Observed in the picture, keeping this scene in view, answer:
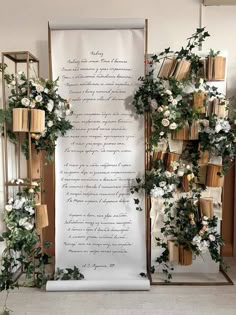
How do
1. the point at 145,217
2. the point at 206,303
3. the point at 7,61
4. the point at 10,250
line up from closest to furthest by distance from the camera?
1. the point at 206,303
2. the point at 10,250
3. the point at 145,217
4. the point at 7,61

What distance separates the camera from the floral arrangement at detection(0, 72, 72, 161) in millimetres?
2279

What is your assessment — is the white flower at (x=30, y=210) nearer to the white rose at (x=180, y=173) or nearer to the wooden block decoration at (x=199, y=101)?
the white rose at (x=180, y=173)

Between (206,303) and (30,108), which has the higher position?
(30,108)

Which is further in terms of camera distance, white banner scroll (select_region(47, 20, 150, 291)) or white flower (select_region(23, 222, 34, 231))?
white banner scroll (select_region(47, 20, 150, 291))

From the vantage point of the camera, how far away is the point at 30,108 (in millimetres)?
2248

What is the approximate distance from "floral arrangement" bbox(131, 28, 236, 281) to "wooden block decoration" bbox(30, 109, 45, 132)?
0.75m

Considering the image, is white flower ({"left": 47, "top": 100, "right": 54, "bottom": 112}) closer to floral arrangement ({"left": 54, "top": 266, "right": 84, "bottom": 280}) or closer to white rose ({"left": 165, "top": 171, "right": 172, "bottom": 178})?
white rose ({"left": 165, "top": 171, "right": 172, "bottom": 178})

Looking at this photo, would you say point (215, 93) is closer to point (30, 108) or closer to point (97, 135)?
point (97, 135)

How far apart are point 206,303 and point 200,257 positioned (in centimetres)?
49

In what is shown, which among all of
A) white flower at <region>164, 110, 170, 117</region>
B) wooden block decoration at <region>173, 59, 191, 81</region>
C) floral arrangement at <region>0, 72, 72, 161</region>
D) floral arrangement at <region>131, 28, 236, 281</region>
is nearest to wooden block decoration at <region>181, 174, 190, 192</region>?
floral arrangement at <region>131, 28, 236, 281</region>

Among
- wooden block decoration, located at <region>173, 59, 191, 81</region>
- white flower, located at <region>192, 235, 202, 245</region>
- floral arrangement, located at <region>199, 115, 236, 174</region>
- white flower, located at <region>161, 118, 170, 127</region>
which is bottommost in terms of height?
white flower, located at <region>192, 235, 202, 245</region>

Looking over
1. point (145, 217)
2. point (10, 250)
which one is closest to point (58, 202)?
point (10, 250)

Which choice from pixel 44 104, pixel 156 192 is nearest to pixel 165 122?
pixel 156 192

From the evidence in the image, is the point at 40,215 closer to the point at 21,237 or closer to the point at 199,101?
the point at 21,237
